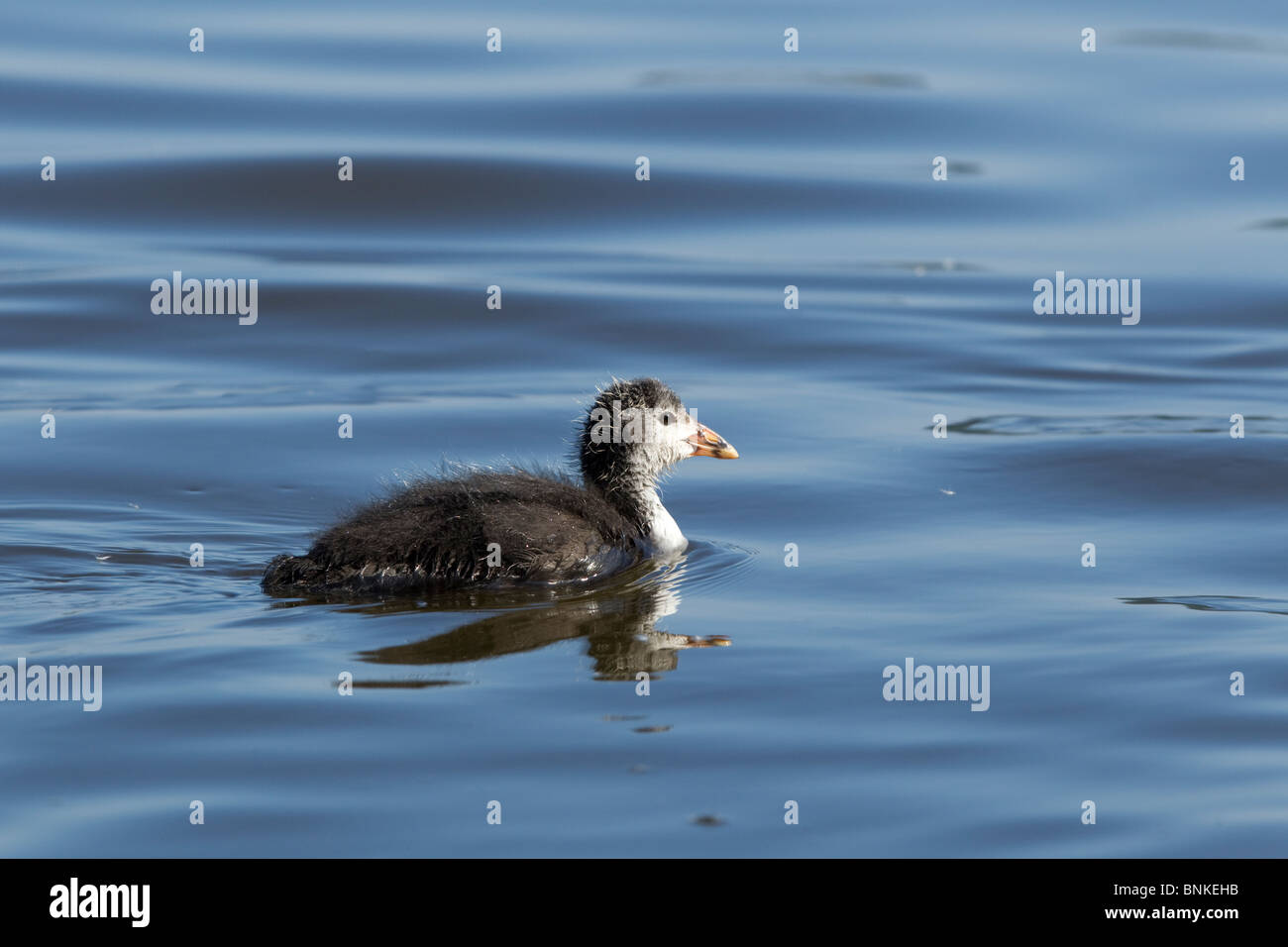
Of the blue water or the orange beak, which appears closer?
the blue water

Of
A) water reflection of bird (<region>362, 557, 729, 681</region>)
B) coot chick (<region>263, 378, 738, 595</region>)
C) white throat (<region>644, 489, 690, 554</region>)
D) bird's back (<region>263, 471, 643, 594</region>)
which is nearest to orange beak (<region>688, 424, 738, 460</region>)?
coot chick (<region>263, 378, 738, 595</region>)

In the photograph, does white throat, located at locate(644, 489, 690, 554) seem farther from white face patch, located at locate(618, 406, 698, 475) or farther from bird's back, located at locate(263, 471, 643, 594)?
bird's back, located at locate(263, 471, 643, 594)

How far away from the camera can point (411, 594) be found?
362 inches

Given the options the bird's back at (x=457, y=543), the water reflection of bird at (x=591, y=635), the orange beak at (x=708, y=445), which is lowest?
the water reflection of bird at (x=591, y=635)

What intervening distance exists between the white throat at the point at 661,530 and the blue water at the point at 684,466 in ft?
0.70

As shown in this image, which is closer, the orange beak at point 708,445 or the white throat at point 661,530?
the white throat at point 661,530

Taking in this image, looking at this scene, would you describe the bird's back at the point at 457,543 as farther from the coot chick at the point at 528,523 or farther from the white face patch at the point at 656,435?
the white face patch at the point at 656,435

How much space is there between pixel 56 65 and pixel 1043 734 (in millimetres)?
19160

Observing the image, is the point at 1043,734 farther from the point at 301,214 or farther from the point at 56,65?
the point at 56,65

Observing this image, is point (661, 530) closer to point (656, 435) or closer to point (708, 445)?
point (656, 435)

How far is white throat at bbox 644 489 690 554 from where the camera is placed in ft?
33.7

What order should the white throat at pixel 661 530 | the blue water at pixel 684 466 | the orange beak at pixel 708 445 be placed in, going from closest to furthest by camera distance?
the blue water at pixel 684 466, the white throat at pixel 661 530, the orange beak at pixel 708 445

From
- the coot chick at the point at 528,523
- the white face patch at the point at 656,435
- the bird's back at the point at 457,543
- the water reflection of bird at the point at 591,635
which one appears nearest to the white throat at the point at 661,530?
the coot chick at the point at 528,523

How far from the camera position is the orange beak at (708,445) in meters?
10.7
